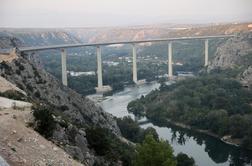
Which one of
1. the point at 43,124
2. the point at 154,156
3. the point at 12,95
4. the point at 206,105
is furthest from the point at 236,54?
the point at 43,124

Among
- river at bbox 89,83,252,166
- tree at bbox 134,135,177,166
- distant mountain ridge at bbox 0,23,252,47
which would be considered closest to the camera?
tree at bbox 134,135,177,166

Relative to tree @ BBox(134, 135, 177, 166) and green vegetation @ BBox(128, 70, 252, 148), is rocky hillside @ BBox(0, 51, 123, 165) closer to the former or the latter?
tree @ BBox(134, 135, 177, 166)

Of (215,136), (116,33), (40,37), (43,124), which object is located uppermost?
(116,33)

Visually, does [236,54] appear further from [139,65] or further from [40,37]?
[40,37]

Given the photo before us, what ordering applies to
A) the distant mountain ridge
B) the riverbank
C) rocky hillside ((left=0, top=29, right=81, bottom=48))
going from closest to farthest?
the riverbank < the distant mountain ridge < rocky hillside ((left=0, top=29, right=81, bottom=48))

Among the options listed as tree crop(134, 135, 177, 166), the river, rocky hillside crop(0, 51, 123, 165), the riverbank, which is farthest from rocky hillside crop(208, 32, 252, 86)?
tree crop(134, 135, 177, 166)

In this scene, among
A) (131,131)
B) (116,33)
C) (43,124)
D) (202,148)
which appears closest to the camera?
(43,124)
